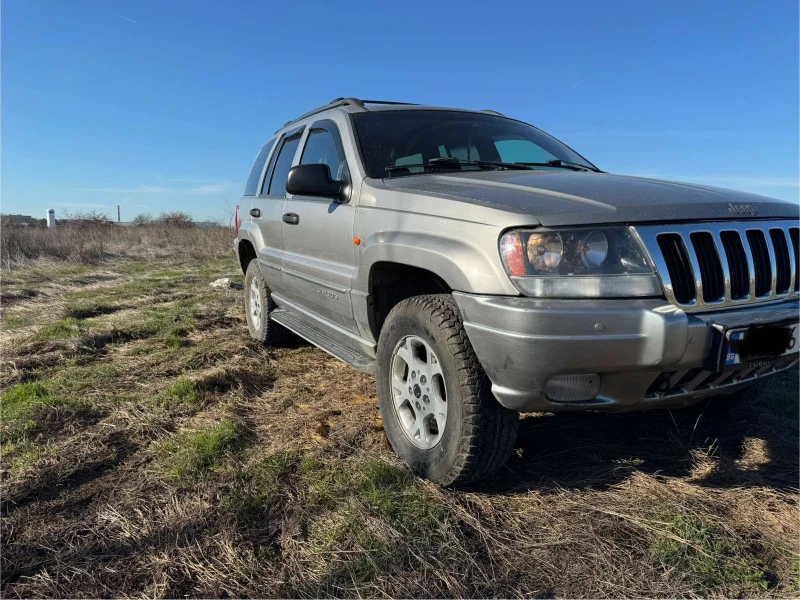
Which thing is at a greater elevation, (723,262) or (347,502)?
(723,262)

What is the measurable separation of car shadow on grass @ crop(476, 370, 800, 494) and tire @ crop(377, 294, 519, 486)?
256 millimetres

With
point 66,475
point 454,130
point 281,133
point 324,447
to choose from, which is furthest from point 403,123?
point 66,475

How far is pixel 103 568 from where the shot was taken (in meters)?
1.90

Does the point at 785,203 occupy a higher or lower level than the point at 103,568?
higher

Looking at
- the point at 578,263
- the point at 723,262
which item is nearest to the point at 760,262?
the point at 723,262

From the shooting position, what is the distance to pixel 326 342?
3.57m

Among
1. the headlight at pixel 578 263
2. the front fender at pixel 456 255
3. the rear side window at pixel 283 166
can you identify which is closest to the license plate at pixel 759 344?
the headlight at pixel 578 263

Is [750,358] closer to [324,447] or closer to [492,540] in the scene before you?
[492,540]

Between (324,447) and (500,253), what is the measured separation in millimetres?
1472

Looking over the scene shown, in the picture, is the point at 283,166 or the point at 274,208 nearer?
the point at 274,208

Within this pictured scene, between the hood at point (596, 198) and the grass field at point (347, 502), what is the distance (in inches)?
47.7

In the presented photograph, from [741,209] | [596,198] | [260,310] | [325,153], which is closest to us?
[596,198]

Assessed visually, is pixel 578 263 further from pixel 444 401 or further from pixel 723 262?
pixel 444 401

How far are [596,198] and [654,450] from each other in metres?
1.48
